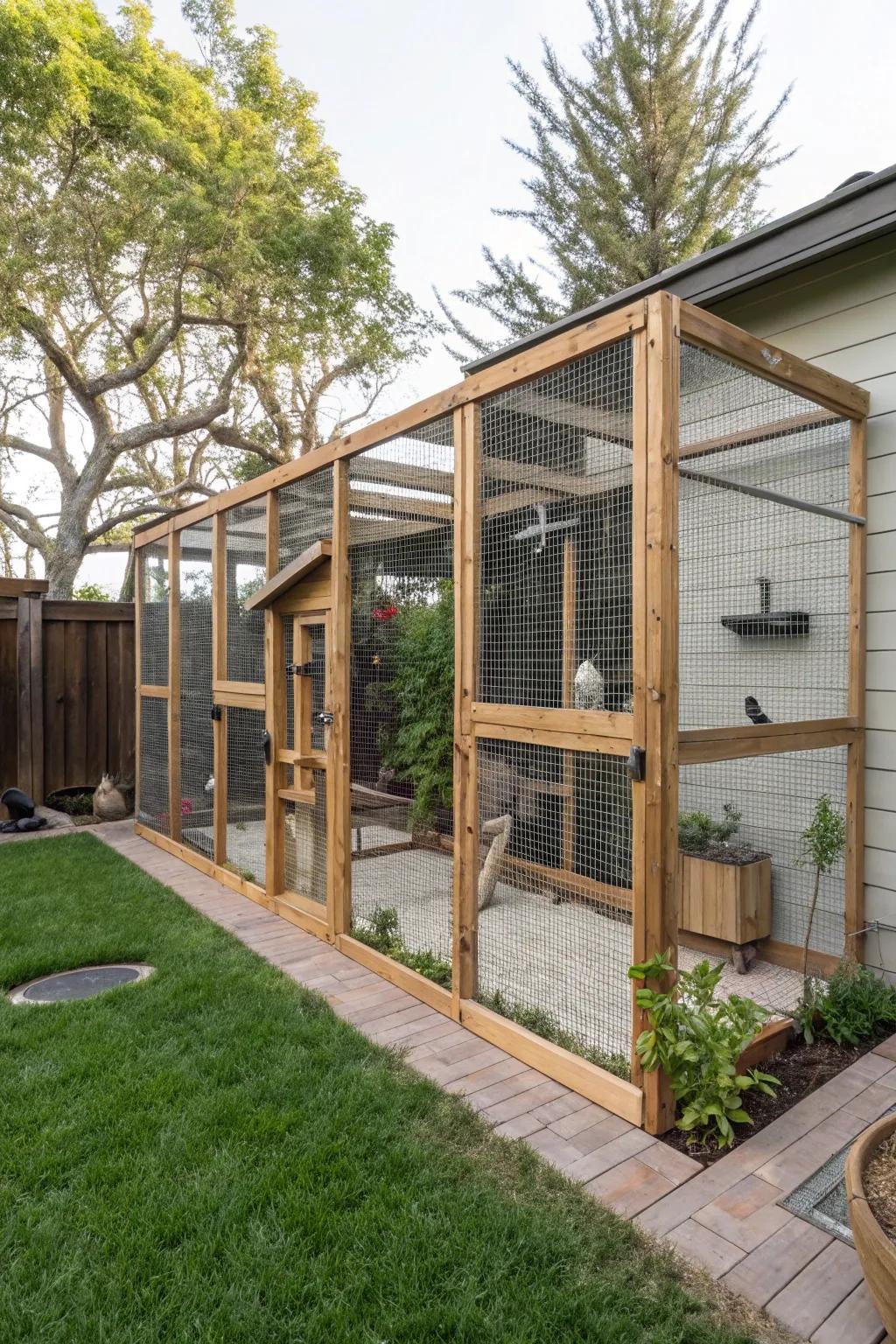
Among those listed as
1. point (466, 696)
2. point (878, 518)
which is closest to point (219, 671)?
point (466, 696)

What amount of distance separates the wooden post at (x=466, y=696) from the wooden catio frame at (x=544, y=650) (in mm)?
10

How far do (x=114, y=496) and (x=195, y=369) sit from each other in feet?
12.8

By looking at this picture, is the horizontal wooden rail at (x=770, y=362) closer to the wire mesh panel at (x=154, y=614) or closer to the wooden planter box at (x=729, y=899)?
the wooden planter box at (x=729, y=899)

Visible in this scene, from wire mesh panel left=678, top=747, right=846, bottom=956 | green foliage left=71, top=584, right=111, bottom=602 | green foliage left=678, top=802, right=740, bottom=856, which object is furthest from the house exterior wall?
green foliage left=71, top=584, right=111, bottom=602

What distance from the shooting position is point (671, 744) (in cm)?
216

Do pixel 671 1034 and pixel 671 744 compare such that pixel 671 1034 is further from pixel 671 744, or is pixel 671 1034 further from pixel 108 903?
pixel 108 903

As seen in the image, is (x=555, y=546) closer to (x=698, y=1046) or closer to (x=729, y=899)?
(x=729, y=899)

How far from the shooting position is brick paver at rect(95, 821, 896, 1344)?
1.62 meters

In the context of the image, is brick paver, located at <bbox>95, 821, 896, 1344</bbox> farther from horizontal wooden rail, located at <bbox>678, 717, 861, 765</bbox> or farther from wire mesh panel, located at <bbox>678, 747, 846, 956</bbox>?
horizontal wooden rail, located at <bbox>678, 717, 861, 765</bbox>

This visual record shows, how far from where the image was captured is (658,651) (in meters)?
2.14

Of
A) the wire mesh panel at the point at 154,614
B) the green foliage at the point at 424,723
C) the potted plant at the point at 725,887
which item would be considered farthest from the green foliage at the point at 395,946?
the wire mesh panel at the point at 154,614

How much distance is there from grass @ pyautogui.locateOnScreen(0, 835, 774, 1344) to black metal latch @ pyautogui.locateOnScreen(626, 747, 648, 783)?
1061 mm

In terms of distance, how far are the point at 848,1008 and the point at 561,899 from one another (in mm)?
1092

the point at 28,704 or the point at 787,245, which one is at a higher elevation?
the point at 787,245
